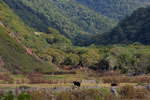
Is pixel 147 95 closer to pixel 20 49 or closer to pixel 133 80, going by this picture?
pixel 133 80

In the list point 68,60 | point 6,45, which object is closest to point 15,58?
point 6,45

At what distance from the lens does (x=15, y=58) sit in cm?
5081

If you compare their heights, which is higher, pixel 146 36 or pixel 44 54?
pixel 146 36

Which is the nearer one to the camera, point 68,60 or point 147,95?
point 147,95

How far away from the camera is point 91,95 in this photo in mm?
16047

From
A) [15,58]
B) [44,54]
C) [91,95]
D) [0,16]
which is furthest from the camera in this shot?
[0,16]

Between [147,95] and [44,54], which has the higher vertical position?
[44,54]

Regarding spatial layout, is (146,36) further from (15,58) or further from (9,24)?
(15,58)

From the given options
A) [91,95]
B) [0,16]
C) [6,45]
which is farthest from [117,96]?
[0,16]

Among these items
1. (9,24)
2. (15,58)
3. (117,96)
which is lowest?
(117,96)

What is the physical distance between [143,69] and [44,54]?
113 ft

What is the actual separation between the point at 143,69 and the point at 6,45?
37.1 metres

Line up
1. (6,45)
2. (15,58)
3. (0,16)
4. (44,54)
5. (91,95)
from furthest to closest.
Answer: (0,16) < (44,54) < (6,45) < (15,58) < (91,95)

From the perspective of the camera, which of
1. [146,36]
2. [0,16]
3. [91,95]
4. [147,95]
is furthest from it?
[146,36]
